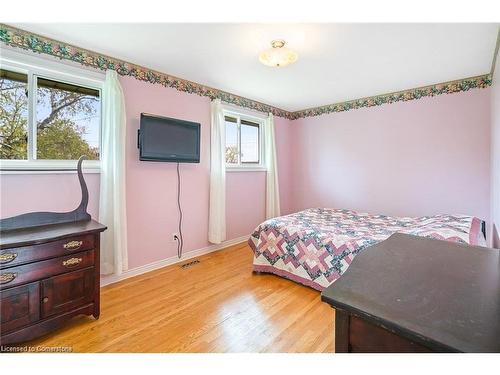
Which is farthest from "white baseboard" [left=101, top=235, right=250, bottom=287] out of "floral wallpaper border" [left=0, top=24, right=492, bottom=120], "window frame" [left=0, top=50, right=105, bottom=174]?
"floral wallpaper border" [left=0, top=24, right=492, bottom=120]

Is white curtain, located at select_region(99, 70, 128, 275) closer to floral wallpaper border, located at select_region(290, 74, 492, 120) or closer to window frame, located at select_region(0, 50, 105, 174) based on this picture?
window frame, located at select_region(0, 50, 105, 174)

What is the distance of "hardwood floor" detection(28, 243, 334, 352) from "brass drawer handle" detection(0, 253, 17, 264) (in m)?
0.63

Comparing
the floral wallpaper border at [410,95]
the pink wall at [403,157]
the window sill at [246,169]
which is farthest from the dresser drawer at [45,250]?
the floral wallpaper border at [410,95]

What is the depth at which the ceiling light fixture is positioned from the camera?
6.92 ft

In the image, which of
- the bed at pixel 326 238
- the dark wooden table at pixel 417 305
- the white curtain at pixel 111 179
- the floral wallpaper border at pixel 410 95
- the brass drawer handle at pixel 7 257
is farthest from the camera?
the floral wallpaper border at pixel 410 95

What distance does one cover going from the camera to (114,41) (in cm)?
216

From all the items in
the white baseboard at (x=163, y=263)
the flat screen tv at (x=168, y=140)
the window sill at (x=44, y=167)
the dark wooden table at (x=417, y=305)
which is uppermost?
Result: the flat screen tv at (x=168, y=140)

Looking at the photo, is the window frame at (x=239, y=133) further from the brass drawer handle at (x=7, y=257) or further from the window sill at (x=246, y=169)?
the brass drawer handle at (x=7, y=257)

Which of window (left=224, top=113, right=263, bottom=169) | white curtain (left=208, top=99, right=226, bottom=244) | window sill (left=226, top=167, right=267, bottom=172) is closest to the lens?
white curtain (left=208, top=99, right=226, bottom=244)

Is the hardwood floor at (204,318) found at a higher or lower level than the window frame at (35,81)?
lower

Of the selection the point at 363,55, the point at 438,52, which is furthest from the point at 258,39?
the point at 438,52

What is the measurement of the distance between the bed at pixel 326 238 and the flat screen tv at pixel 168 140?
1310mm

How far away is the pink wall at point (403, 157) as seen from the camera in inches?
118

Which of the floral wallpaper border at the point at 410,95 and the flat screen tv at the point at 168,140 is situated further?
the floral wallpaper border at the point at 410,95
